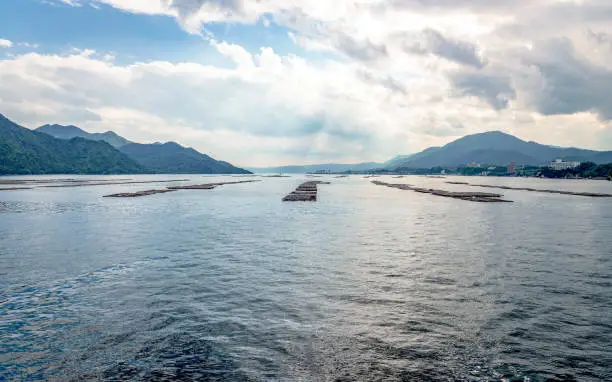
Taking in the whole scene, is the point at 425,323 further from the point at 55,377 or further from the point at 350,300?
the point at 55,377

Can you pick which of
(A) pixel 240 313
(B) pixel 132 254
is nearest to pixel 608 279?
(A) pixel 240 313

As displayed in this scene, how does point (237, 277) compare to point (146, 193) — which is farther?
point (146, 193)

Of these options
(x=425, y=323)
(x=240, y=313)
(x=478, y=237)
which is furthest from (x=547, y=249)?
(x=240, y=313)

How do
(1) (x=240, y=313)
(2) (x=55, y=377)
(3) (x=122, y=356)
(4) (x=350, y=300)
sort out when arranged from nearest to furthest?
(2) (x=55, y=377) < (3) (x=122, y=356) < (1) (x=240, y=313) < (4) (x=350, y=300)

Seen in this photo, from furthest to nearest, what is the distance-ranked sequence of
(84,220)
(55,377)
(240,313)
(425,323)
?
(84,220) < (240,313) < (425,323) < (55,377)

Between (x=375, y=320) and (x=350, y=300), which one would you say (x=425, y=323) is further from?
(x=350, y=300)

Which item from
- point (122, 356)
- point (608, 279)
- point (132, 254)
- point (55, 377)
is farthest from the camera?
point (132, 254)
